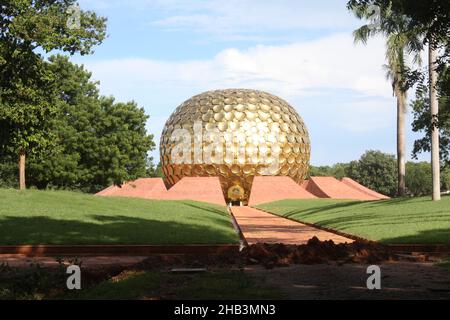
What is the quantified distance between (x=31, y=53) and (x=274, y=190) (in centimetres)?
2984

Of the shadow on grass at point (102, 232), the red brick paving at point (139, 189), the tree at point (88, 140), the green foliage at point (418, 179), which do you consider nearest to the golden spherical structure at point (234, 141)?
the red brick paving at point (139, 189)

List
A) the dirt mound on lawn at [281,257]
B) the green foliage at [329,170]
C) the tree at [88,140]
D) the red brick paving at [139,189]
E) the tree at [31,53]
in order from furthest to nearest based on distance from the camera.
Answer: the green foliage at [329,170] < the red brick paving at [139,189] < the tree at [88,140] < the tree at [31,53] < the dirt mound on lawn at [281,257]

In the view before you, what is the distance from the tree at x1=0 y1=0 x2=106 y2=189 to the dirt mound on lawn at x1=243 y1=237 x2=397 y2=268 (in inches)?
566

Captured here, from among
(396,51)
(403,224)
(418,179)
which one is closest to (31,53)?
(403,224)

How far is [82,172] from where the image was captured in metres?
43.5

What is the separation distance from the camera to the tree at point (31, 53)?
21781 mm

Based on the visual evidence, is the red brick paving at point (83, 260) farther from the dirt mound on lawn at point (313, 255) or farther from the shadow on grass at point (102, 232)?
the dirt mound on lawn at point (313, 255)

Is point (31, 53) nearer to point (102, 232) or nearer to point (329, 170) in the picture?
point (102, 232)

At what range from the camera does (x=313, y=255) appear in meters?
10.8

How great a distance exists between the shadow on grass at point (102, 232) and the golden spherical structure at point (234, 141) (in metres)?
33.2

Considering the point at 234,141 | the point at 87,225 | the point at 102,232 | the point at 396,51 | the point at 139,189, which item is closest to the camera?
the point at 102,232
